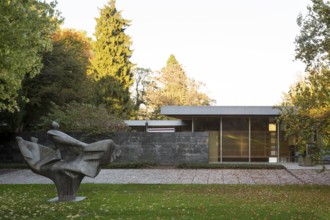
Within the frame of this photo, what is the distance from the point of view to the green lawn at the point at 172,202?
1062 cm

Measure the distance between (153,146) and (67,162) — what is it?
596 inches

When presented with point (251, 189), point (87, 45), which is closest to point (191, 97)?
point (87, 45)

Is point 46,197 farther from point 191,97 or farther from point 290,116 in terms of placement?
point 191,97

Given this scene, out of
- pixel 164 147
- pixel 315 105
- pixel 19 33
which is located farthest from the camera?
pixel 164 147

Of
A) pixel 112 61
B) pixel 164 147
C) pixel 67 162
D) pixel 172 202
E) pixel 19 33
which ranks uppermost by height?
pixel 112 61

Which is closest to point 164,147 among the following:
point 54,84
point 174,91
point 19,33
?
point 54,84

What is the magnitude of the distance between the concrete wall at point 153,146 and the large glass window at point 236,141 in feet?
13.8

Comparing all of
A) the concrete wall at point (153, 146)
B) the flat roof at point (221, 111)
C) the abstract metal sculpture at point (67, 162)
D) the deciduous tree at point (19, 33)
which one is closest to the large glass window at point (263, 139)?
the flat roof at point (221, 111)

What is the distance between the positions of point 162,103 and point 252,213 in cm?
4478

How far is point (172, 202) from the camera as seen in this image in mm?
12695

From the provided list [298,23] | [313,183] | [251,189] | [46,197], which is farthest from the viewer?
[298,23]

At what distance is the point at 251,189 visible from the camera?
16.3 meters

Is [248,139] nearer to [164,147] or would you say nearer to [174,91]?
[164,147]

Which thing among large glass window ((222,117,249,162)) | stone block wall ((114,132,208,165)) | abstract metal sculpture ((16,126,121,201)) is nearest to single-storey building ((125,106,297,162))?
large glass window ((222,117,249,162))
